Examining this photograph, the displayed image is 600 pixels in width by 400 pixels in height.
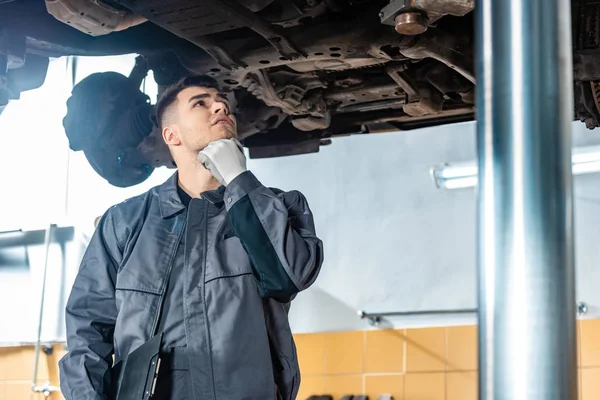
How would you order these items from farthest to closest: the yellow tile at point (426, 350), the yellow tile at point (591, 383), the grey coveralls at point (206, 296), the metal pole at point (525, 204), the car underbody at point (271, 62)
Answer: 1. the yellow tile at point (426, 350)
2. the yellow tile at point (591, 383)
3. the car underbody at point (271, 62)
4. the grey coveralls at point (206, 296)
5. the metal pole at point (525, 204)

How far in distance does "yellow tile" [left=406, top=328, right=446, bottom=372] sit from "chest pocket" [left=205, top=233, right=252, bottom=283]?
3.20m

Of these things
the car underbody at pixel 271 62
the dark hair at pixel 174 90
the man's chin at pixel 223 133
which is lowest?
the man's chin at pixel 223 133

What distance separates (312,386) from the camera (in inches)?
218

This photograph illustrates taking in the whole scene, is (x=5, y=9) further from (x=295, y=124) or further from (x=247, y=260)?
(x=247, y=260)

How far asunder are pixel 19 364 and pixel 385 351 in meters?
3.02

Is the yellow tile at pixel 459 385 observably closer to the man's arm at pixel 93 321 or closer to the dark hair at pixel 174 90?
the dark hair at pixel 174 90

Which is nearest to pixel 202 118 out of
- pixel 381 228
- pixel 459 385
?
pixel 459 385

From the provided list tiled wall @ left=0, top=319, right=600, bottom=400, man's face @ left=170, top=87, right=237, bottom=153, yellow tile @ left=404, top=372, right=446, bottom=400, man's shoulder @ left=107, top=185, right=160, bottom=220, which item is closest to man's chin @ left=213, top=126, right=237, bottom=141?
man's face @ left=170, top=87, right=237, bottom=153

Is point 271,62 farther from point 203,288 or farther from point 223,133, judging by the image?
point 203,288

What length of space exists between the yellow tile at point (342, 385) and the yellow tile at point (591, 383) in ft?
4.63

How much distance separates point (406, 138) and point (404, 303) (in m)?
1.09

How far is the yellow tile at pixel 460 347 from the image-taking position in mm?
4977

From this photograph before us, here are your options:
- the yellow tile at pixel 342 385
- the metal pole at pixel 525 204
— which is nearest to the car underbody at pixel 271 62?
the metal pole at pixel 525 204

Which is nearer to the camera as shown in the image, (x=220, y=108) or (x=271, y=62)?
(x=220, y=108)
